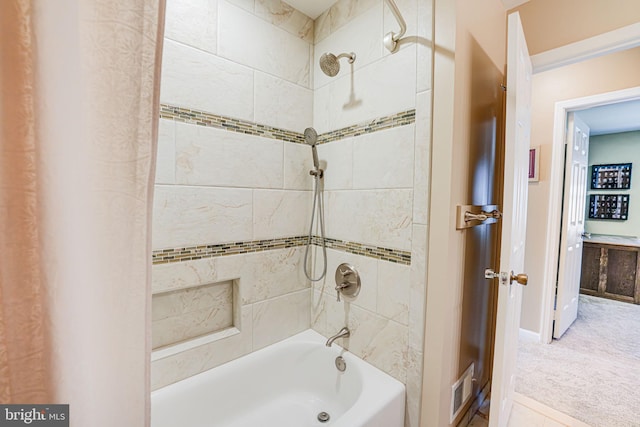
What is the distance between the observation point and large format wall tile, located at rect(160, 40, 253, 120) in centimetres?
125

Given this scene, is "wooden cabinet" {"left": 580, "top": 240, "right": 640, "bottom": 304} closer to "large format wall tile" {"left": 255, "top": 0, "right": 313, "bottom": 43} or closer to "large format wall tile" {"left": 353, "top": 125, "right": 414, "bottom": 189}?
"large format wall tile" {"left": 353, "top": 125, "right": 414, "bottom": 189}

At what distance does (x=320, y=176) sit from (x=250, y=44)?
829mm

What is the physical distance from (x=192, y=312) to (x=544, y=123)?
319 cm

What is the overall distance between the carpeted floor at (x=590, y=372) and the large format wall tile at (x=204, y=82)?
2620mm

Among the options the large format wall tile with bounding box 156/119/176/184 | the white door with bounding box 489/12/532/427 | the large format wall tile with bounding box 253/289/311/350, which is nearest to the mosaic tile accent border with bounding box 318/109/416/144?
the white door with bounding box 489/12/532/427

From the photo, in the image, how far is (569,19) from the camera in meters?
1.57

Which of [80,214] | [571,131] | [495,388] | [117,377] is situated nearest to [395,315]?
[495,388]

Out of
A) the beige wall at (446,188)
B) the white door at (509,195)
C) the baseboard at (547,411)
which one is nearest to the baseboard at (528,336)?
the baseboard at (547,411)

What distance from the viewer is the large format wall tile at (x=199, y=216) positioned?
49.2 inches

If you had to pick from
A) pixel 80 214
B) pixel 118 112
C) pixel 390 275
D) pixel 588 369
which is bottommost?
pixel 588 369

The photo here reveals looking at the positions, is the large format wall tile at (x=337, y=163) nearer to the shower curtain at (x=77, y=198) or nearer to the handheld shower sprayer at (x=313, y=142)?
the handheld shower sprayer at (x=313, y=142)

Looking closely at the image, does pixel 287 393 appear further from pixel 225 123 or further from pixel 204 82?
pixel 204 82

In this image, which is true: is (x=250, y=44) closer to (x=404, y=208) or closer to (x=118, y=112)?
(x=404, y=208)

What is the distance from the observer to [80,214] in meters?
0.41
